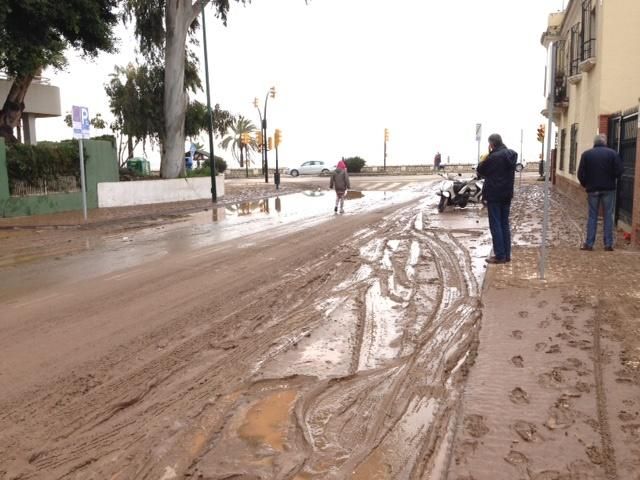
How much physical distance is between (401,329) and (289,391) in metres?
1.75

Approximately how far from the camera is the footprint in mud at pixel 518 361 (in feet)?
15.3

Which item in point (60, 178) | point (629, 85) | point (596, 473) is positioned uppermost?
point (629, 85)

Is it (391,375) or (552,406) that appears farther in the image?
(391,375)

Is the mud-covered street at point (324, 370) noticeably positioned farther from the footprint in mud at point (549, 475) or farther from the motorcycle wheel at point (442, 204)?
the motorcycle wheel at point (442, 204)

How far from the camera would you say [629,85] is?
1542 cm

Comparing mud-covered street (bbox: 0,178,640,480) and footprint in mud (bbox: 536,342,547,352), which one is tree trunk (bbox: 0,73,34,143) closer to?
mud-covered street (bbox: 0,178,640,480)

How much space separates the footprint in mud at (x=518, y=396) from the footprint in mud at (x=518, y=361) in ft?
1.55

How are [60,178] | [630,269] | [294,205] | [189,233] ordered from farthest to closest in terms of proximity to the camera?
[294,205] < [60,178] < [189,233] < [630,269]

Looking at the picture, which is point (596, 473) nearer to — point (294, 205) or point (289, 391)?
point (289, 391)

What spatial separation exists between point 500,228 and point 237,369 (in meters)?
5.20

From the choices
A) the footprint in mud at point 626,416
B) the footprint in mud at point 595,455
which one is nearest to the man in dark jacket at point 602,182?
the footprint in mud at point 626,416

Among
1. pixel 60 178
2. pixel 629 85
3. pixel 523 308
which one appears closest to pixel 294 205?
pixel 60 178

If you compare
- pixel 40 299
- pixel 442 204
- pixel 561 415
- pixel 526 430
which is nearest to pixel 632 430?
pixel 561 415

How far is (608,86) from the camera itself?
51.6ft
